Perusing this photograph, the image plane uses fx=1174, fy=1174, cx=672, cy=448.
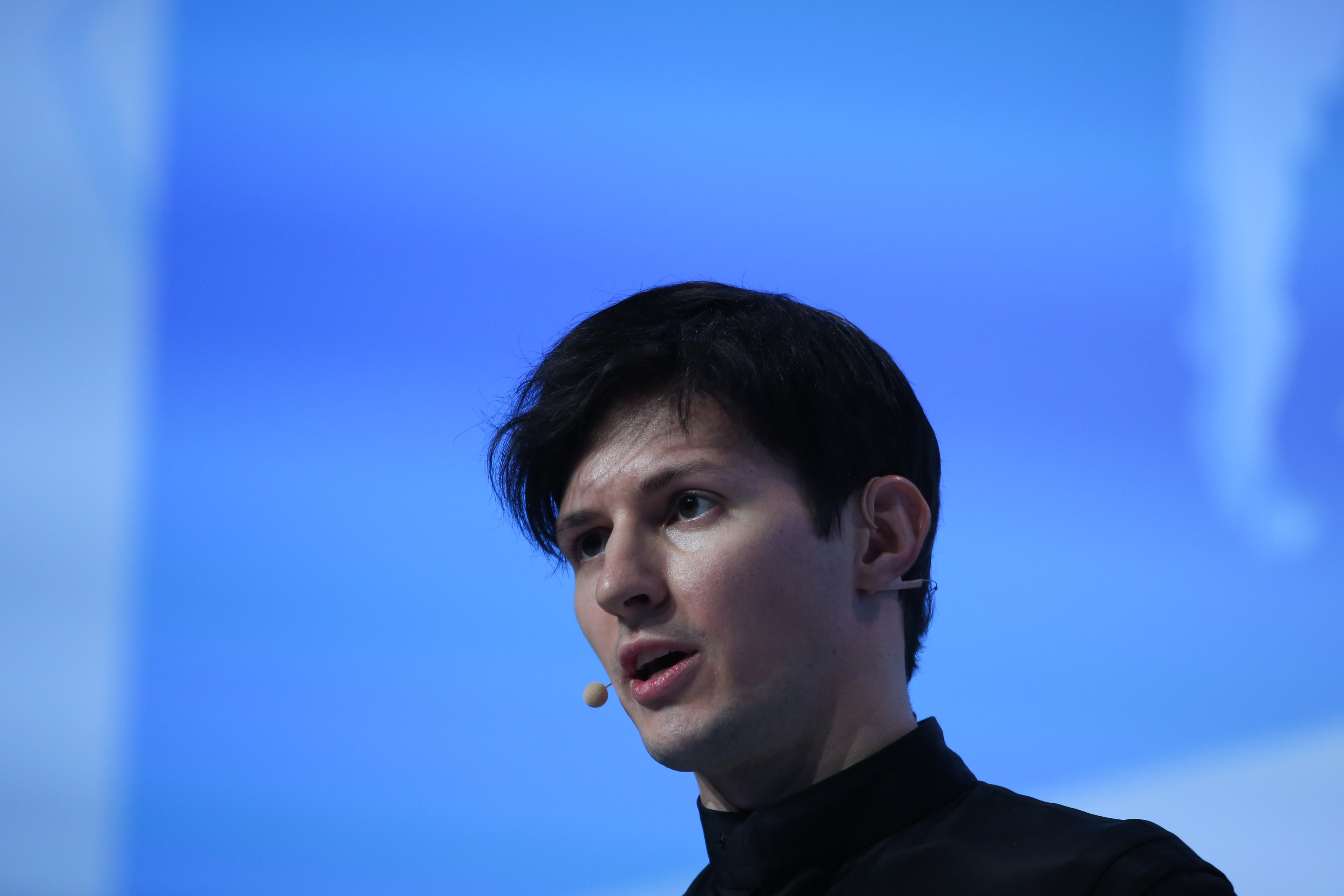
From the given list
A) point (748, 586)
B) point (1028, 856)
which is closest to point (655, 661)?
point (748, 586)

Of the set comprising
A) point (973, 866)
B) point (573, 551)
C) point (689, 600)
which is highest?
point (573, 551)

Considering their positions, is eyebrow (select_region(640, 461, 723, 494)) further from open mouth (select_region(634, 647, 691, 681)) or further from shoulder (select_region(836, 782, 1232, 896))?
shoulder (select_region(836, 782, 1232, 896))

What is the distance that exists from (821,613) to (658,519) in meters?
0.18

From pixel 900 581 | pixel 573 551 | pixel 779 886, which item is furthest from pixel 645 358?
pixel 779 886

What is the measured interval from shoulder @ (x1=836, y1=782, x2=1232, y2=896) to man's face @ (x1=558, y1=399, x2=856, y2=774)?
146 millimetres

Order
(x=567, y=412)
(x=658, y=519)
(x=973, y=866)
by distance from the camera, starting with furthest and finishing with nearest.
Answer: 1. (x=567, y=412)
2. (x=658, y=519)
3. (x=973, y=866)

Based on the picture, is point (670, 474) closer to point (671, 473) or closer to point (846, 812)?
point (671, 473)

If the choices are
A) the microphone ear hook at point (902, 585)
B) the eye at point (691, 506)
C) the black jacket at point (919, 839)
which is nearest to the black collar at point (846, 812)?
the black jacket at point (919, 839)

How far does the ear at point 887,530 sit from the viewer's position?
1.21 metres

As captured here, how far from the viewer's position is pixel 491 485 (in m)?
1.45

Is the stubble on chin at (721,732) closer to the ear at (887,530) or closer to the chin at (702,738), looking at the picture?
the chin at (702,738)

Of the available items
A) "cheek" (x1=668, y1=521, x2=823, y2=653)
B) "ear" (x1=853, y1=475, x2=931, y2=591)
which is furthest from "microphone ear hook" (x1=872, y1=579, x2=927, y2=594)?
"cheek" (x1=668, y1=521, x2=823, y2=653)

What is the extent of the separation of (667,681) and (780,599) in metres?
0.13

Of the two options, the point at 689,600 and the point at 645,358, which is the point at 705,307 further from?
the point at 689,600
